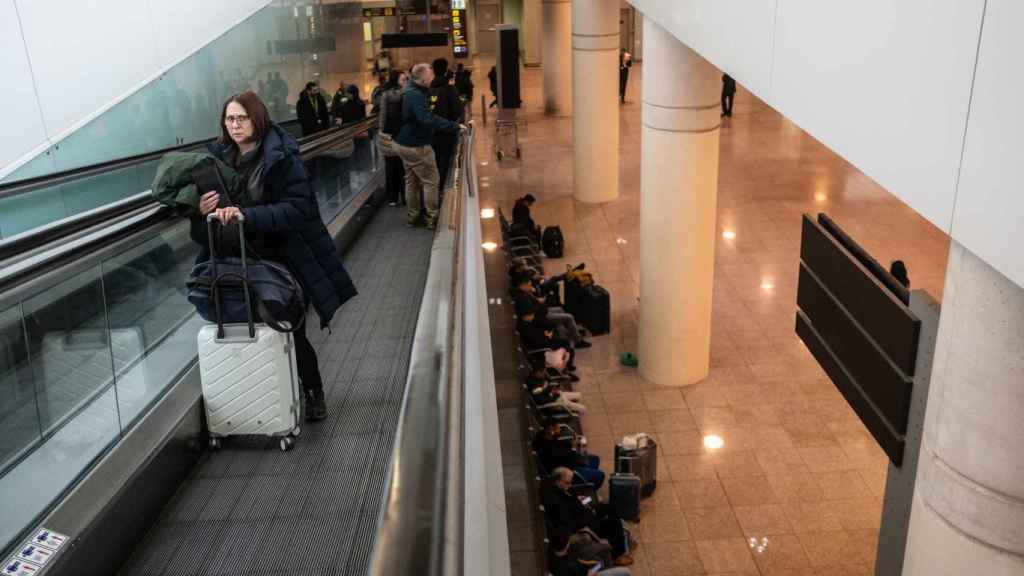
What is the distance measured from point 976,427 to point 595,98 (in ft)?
56.1

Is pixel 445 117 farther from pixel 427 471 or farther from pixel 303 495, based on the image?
pixel 427 471

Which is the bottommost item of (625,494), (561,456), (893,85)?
(625,494)

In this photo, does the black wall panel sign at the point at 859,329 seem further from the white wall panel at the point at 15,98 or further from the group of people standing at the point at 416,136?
the white wall panel at the point at 15,98

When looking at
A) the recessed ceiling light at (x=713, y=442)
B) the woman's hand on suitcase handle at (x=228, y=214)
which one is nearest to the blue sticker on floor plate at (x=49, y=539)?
the woman's hand on suitcase handle at (x=228, y=214)

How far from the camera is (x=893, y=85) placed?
4289 mm

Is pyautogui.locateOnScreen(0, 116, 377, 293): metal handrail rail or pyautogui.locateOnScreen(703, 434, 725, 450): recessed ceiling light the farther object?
pyautogui.locateOnScreen(703, 434, 725, 450): recessed ceiling light

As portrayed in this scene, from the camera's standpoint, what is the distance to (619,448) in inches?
382

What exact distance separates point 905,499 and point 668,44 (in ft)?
21.1

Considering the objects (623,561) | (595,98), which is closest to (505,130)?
(595,98)

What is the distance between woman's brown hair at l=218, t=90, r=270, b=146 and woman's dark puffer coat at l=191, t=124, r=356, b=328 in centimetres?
4

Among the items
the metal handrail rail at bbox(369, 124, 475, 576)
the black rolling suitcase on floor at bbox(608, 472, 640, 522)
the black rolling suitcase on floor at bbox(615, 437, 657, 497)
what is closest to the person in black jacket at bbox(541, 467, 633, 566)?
the black rolling suitcase on floor at bbox(608, 472, 640, 522)

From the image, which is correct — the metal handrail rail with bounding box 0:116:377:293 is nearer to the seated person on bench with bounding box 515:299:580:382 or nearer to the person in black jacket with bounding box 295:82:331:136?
the seated person on bench with bounding box 515:299:580:382

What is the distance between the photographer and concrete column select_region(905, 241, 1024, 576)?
4.07 m

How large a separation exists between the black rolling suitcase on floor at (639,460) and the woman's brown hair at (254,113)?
19.3 ft
